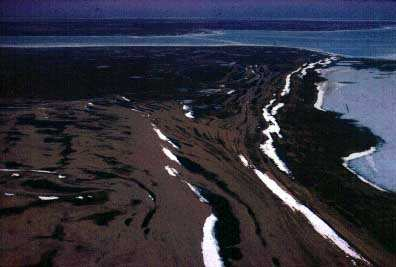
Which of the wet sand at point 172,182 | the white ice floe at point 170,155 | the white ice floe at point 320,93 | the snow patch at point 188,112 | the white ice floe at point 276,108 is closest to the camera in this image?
the wet sand at point 172,182

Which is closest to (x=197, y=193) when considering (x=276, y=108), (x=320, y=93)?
(x=276, y=108)

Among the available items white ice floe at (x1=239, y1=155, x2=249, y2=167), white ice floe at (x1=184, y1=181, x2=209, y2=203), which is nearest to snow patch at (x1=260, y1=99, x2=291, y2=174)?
white ice floe at (x1=239, y1=155, x2=249, y2=167)

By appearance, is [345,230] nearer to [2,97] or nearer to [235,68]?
[2,97]

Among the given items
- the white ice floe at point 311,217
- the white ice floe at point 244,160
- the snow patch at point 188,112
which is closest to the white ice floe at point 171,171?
the white ice floe at point 244,160

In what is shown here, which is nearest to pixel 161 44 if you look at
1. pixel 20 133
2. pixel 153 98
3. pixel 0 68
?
pixel 0 68

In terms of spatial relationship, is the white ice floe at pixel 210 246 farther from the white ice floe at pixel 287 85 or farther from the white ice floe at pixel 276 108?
the white ice floe at pixel 287 85
